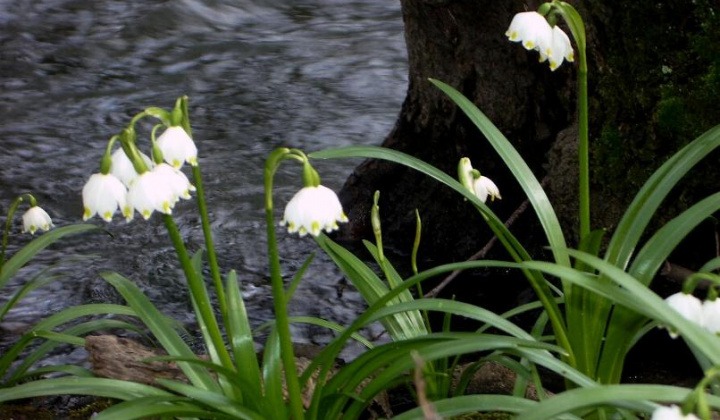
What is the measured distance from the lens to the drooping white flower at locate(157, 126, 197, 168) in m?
2.21

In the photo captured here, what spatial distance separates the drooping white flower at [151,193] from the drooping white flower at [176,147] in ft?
0.33

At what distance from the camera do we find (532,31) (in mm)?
2496

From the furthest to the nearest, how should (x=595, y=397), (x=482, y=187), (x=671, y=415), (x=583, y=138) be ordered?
(x=482, y=187), (x=583, y=138), (x=595, y=397), (x=671, y=415)

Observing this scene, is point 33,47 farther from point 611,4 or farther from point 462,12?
point 611,4

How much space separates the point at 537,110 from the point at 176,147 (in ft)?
A: 8.06

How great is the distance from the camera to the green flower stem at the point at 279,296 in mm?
2176

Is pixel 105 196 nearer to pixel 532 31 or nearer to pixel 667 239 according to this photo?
pixel 532 31

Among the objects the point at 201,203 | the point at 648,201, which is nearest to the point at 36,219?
the point at 201,203

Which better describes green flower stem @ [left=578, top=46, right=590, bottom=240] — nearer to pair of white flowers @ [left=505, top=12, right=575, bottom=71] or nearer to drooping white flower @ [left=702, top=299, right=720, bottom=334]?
pair of white flowers @ [left=505, top=12, right=575, bottom=71]

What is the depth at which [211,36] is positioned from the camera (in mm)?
9516

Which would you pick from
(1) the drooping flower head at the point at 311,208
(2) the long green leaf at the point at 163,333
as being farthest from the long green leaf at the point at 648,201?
(2) the long green leaf at the point at 163,333

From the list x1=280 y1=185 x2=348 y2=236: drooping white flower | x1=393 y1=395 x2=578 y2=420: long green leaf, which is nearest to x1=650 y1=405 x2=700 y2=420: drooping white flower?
x1=393 y1=395 x2=578 y2=420: long green leaf

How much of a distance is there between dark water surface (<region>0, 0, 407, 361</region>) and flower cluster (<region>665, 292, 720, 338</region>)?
2547 millimetres

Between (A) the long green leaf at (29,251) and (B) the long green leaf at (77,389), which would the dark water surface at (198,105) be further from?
(B) the long green leaf at (77,389)
